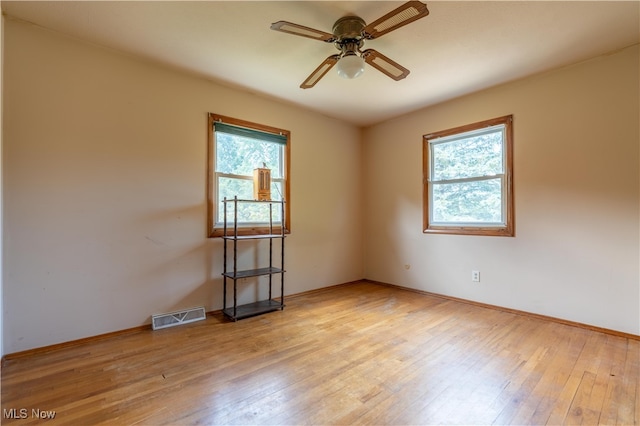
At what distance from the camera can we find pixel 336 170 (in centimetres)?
438

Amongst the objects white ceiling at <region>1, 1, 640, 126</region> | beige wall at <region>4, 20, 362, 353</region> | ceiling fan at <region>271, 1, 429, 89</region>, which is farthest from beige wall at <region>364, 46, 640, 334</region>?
beige wall at <region>4, 20, 362, 353</region>

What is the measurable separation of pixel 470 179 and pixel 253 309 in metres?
2.91

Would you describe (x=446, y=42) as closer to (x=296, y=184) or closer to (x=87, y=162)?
(x=296, y=184)

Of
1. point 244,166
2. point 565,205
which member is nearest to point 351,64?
point 244,166

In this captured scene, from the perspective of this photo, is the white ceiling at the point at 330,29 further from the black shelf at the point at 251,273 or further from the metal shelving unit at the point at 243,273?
the black shelf at the point at 251,273

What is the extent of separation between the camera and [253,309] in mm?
3164

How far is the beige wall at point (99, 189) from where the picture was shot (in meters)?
2.20

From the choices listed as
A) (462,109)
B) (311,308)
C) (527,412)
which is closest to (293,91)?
(462,109)

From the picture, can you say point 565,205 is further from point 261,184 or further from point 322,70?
point 261,184

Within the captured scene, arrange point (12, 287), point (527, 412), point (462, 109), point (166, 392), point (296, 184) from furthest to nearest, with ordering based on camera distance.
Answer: point (296, 184) → point (462, 109) → point (12, 287) → point (166, 392) → point (527, 412)

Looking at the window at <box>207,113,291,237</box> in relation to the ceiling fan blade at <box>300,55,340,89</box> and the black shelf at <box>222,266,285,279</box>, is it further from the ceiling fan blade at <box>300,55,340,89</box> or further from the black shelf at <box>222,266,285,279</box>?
the ceiling fan blade at <box>300,55,340,89</box>

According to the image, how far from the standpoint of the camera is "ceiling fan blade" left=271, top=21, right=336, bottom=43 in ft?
5.95

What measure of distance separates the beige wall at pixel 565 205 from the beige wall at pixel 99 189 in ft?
8.52

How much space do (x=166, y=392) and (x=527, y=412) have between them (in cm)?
202
